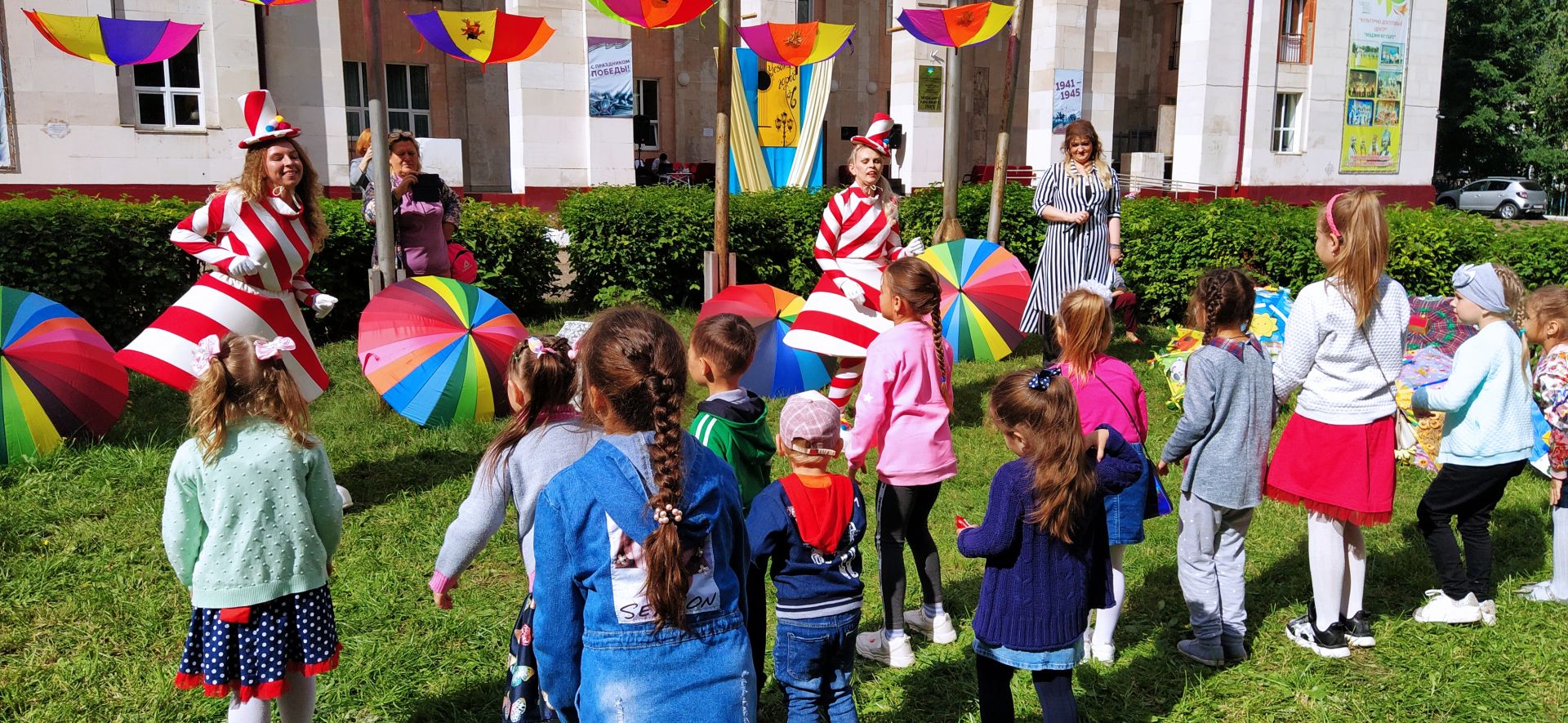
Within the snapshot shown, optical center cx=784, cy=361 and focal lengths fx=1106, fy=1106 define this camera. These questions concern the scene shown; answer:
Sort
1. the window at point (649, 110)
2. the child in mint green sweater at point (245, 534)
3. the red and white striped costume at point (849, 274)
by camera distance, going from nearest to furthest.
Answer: the child in mint green sweater at point (245, 534)
the red and white striped costume at point (849, 274)
the window at point (649, 110)

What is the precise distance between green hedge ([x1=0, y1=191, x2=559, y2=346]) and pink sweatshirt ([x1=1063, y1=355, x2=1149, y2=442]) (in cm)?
659

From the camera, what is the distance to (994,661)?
3.26m

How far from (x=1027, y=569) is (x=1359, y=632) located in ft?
6.92

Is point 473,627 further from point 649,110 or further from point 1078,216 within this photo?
point 649,110

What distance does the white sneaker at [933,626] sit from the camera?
14.1 feet

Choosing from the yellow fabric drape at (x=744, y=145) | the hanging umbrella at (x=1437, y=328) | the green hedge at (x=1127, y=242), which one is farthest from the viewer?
the yellow fabric drape at (x=744, y=145)

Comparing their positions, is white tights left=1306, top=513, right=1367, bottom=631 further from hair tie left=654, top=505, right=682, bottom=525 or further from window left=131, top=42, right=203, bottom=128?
window left=131, top=42, right=203, bottom=128

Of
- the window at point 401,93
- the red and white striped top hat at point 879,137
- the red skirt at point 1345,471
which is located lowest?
the red skirt at point 1345,471

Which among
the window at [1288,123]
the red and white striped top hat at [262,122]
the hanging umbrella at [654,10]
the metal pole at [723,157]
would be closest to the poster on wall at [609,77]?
the metal pole at [723,157]

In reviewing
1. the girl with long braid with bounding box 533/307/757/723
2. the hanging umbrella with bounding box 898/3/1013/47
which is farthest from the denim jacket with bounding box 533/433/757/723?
the hanging umbrella with bounding box 898/3/1013/47

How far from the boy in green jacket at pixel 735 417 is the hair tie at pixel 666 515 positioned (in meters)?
0.92

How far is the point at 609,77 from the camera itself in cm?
1786

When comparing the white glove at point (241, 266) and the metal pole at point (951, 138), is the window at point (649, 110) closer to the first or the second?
the metal pole at point (951, 138)

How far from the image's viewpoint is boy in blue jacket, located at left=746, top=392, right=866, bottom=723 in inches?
122
